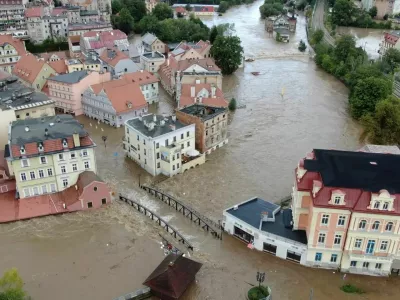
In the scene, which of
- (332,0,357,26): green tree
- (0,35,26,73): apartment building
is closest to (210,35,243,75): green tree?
(0,35,26,73): apartment building

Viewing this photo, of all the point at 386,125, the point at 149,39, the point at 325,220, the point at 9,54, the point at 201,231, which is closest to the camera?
the point at 325,220

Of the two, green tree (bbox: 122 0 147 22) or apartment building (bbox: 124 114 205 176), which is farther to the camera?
green tree (bbox: 122 0 147 22)

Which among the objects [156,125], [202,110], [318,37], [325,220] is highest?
[318,37]

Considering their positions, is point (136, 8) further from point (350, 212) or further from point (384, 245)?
point (384, 245)

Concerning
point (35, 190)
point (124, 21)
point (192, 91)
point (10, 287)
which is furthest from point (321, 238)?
point (124, 21)

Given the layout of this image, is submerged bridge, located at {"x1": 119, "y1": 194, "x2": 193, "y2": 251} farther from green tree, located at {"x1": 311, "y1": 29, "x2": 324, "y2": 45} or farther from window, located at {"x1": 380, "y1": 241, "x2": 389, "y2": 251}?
green tree, located at {"x1": 311, "y1": 29, "x2": 324, "y2": 45}
